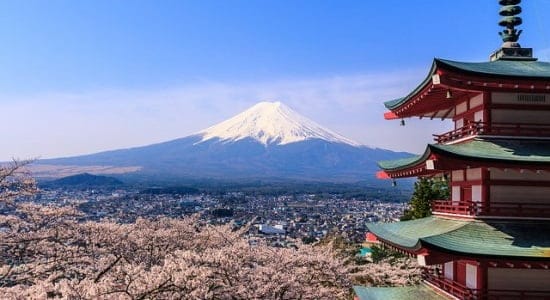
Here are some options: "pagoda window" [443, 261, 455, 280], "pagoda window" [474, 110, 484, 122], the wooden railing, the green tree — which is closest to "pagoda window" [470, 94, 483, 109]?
"pagoda window" [474, 110, 484, 122]

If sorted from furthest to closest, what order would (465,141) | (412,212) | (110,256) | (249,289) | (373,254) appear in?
(412,212), (373,254), (110,256), (249,289), (465,141)

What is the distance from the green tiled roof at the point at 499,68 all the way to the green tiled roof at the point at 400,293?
3.80 m

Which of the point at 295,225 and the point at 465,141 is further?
the point at 295,225

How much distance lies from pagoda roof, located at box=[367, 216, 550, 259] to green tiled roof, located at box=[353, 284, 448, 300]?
4.83 feet

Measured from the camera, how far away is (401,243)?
9828mm

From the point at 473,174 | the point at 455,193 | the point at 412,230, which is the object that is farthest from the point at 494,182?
the point at 412,230

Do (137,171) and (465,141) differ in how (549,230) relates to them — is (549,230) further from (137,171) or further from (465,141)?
(137,171)

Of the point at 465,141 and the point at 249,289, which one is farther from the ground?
the point at 465,141

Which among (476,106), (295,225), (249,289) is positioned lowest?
(295,225)

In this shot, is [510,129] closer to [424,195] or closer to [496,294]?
[496,294]

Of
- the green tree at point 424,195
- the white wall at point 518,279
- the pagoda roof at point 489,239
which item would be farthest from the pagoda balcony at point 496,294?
the green tree at point 424,195

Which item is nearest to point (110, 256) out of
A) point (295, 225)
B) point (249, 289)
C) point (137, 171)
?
point (249, 289)

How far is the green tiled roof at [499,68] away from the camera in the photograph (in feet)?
29.3

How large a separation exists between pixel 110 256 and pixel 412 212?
701 inches
